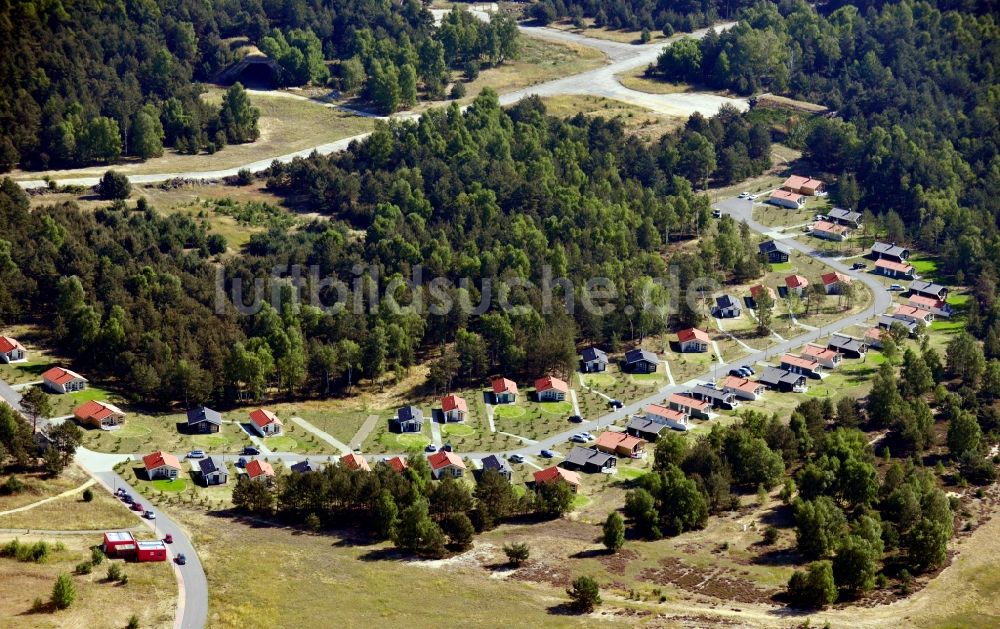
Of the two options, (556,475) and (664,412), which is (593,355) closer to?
(664,412)

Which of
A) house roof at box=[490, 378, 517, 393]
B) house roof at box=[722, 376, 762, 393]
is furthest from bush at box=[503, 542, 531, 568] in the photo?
house roof at box=[722, 376, 762, 393]

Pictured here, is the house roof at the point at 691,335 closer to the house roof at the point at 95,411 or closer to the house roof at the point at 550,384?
the house roof at the point at 550,384

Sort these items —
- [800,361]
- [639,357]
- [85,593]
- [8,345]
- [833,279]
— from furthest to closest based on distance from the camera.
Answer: [833,279]
[639,357]
[800,361]
[8,345]
[85,593]

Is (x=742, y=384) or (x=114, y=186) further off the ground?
(x=114, y=186)

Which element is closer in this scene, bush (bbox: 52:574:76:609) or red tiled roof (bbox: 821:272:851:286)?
bush (bbox: 52:574:76:609)

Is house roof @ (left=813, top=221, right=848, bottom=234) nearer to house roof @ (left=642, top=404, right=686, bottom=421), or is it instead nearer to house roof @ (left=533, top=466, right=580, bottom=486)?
house roof @ (left=642, top=404, right=686, bottom=421)

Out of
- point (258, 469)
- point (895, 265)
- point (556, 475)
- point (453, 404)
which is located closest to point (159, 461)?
point (258, 469)

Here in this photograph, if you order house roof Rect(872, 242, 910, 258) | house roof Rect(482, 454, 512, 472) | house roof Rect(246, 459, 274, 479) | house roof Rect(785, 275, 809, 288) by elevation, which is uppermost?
house roof Rect(872, 242, 910, 258)

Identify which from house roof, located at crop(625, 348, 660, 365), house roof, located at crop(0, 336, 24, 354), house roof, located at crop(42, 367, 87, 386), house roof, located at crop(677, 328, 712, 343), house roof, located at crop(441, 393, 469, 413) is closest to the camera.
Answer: house roof, located at crop(42, 367, 87, 386)
